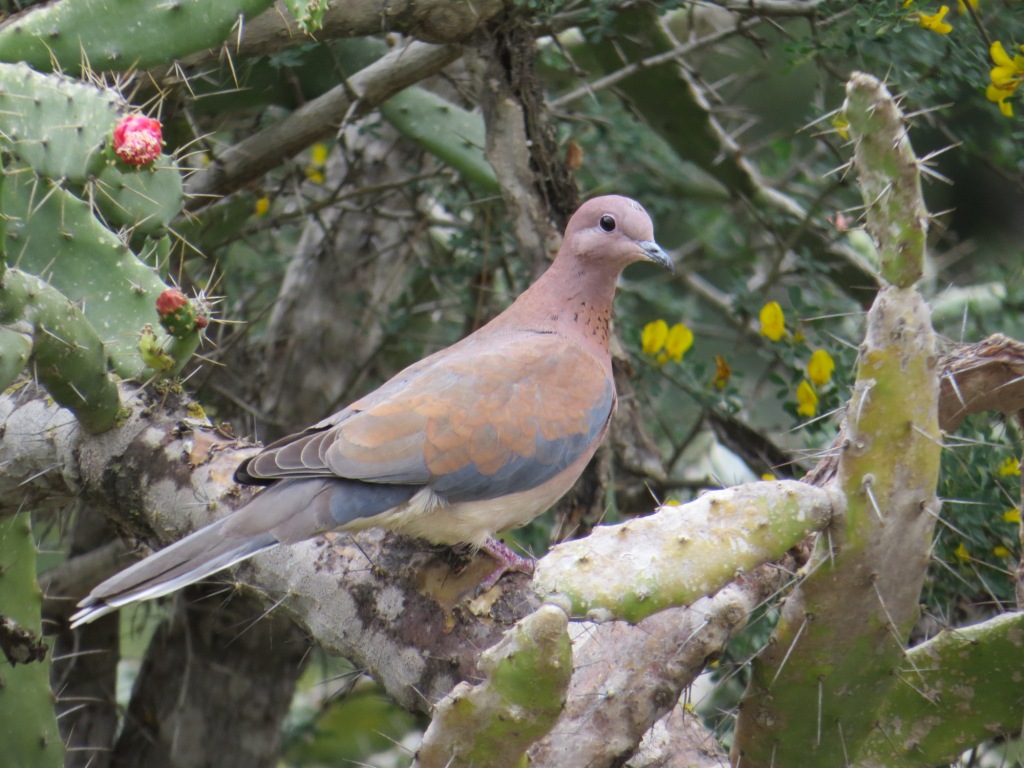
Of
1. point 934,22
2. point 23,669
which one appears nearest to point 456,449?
point 23,669

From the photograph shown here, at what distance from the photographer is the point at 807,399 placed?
3156 millimetres

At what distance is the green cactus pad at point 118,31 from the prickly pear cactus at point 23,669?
1.14 meters

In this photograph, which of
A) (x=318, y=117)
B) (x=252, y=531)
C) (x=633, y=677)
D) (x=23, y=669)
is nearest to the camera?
(x=633, y=677)

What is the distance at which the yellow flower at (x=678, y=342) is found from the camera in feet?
11.7

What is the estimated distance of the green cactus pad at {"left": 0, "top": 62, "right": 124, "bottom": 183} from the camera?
252cm

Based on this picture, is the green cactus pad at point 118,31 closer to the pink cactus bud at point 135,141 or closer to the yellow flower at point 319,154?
the pink cactus bud at point 135,141

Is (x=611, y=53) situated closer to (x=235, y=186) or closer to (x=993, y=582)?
(x=235, y=186)

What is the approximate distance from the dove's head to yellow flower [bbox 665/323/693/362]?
2.11 ft

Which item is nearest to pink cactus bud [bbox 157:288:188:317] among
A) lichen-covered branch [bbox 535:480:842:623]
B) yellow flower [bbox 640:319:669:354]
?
lichen-covered branch [bbox 535:480:842:623]

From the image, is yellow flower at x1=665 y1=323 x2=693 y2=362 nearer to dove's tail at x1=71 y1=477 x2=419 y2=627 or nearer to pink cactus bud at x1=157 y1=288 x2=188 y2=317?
dove's tail at x1=71 y1=477 x2=419 y2=627

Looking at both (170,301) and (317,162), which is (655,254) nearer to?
(170,301)

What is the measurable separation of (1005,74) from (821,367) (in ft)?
2.94

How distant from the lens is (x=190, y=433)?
2.62 metres

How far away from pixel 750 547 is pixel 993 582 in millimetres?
1456
